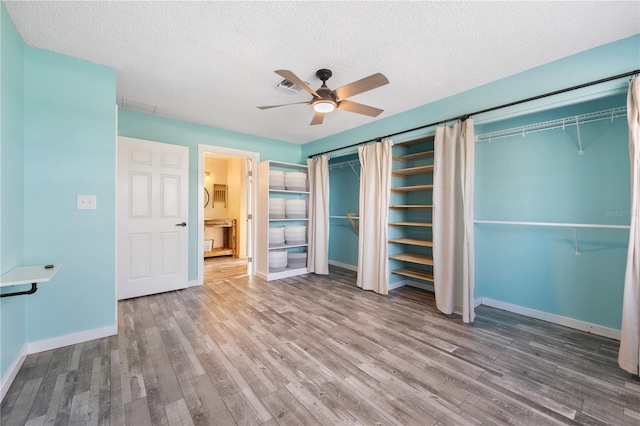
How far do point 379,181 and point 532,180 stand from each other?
5.61 feet

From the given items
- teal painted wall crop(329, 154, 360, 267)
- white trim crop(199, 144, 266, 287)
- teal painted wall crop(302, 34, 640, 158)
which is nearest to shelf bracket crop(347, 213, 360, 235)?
teal painted wall crop(329, 154, 360, 267)

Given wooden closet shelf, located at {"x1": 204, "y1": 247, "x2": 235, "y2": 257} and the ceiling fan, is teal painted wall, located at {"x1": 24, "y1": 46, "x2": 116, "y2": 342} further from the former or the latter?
wooden closet shelf, located at {"x1": 204, "y1": 247, "x2": 235, "y2": 257}

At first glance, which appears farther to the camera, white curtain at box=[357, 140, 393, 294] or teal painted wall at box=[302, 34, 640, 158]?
white curtain at box=[357, 140, 393, 294]

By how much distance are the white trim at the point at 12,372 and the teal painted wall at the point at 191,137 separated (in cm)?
199

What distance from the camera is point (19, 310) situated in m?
1.96

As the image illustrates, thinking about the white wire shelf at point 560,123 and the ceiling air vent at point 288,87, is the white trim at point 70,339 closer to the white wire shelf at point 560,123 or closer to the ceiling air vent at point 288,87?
the ceiling air vent at point 288,87

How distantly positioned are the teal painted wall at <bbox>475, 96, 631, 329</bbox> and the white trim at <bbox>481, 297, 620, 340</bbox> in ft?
0.16

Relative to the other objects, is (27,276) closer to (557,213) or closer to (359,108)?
(359,108)

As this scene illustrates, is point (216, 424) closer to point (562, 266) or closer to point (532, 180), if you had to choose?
point (562, 266)

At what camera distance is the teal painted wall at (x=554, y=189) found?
2264 millimetres

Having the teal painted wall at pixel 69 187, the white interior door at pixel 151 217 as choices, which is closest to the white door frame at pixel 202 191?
the white interior door at pixel 151 217

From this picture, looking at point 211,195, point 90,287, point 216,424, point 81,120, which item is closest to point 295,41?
point 81,120

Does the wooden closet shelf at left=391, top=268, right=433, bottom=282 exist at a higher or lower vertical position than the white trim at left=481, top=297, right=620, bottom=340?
higher

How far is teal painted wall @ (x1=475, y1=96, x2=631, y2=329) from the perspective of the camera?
93.8 inches
